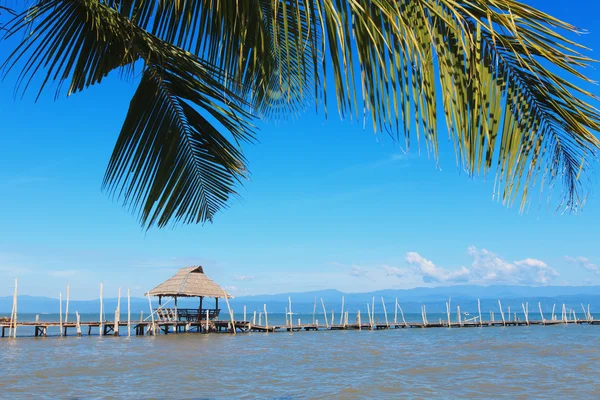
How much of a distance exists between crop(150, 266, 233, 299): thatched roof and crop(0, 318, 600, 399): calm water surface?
11.6ft

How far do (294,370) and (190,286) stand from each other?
1686cm

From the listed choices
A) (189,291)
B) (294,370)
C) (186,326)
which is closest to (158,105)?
(294,370)

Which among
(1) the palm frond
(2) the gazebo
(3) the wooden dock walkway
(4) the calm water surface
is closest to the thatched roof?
(2) the gazebo

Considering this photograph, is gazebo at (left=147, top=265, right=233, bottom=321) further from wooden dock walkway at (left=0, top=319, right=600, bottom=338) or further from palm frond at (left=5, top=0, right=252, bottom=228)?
palm frond at (left=5, top=0, right=252, bottom=228)

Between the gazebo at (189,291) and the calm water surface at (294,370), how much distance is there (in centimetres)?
353

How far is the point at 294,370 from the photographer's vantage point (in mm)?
22312

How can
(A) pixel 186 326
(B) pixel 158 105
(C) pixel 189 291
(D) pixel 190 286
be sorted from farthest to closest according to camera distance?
1. (A) pixel 186 326
2. (D) pixel 190 286
3. (C) pixel 189 291
4. (B) pixel 158 105

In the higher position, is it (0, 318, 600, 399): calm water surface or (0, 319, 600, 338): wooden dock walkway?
(0, 319, 600, 338): wooden dock walkway

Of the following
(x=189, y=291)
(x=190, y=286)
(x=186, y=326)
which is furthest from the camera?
(x=186, y=326)

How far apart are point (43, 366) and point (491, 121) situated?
25597mm

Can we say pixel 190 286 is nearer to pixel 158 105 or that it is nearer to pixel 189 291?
pixel 189 291

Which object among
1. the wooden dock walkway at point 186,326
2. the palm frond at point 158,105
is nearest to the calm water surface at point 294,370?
the wooden dock walkway at point 186,326

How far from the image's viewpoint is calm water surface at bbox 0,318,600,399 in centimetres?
1725

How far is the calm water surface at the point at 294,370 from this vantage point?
17.2 metres
